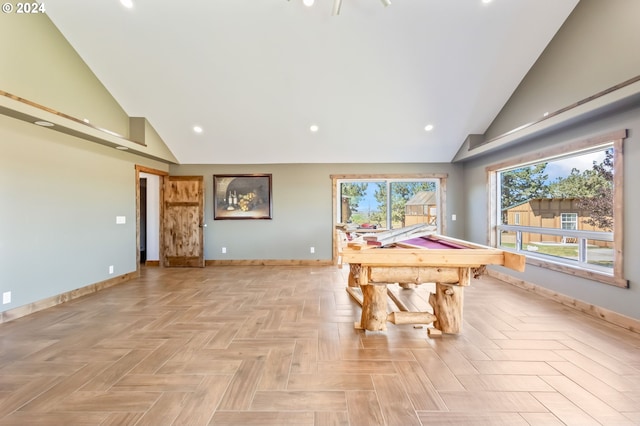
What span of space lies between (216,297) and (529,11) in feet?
17.5

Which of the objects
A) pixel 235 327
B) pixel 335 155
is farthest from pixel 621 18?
pixel 235 327

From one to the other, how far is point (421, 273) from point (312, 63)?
3.17 meters

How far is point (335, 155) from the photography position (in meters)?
5.64

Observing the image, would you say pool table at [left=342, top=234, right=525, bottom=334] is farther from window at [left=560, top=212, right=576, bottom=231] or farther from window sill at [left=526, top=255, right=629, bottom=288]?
window at [left=560, top=212, right=576, bottom=231]

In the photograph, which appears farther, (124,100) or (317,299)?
(124,100)

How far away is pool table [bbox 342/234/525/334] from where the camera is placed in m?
2.24

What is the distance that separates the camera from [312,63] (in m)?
3.79

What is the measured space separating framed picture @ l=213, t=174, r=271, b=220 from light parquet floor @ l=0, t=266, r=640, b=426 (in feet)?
9.15

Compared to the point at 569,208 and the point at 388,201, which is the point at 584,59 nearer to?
the point at 569,208

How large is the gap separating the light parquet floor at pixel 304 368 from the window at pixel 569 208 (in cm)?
75

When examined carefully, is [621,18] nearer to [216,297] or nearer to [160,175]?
[216,297]

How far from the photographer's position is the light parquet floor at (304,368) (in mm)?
1552

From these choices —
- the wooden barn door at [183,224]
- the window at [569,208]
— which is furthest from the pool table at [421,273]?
the wooden barn door at [183,224]

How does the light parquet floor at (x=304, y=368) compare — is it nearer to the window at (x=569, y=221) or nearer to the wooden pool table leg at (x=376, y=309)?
the wooden pool table leg at (x=376, y=309)
